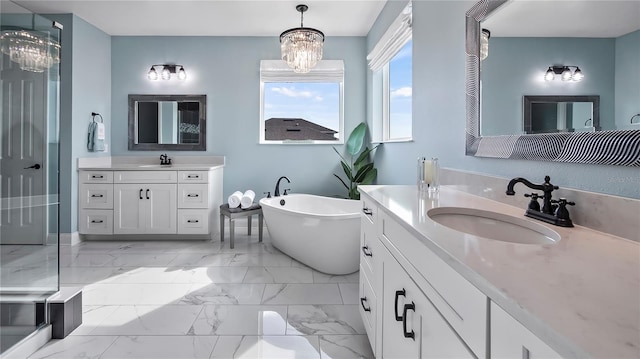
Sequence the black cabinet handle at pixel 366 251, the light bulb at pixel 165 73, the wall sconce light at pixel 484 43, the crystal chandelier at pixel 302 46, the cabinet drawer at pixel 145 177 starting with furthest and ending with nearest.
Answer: the light bulb at pixel 165 73
the cabinet drawer at pixel 145 177
the crystal chandelier at pixel 302 46
the black cabinet handle at pixel 366 251
the wall sconce light at pixel 484 43

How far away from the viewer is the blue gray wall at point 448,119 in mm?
954

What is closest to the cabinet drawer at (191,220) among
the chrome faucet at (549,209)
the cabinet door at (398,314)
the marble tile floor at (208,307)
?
the marble tile floor at (208,307)

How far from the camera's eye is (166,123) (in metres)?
4.11

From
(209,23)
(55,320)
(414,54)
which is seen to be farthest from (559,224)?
(209,23)

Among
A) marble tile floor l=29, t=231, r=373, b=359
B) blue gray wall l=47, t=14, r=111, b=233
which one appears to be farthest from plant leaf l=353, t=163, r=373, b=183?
blue gray wall l=47, t=14, r=111, b=233

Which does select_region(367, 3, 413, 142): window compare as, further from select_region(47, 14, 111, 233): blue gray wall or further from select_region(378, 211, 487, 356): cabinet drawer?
select_region(47, 14, 111, 233): blue gray wall

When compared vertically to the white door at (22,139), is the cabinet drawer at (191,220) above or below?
below

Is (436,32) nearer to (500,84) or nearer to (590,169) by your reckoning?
(500,84)

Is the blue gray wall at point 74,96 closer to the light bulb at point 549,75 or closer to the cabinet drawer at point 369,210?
the cabinet drawer at point 369,210

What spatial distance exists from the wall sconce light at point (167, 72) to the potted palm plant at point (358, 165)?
90.5 inches

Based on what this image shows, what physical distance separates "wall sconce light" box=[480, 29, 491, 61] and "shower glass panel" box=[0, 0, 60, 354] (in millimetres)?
2635

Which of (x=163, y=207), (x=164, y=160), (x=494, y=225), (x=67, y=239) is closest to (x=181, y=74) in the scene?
(x=164, y=160)

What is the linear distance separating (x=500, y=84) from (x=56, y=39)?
2.73 m

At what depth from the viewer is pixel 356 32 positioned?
3904 millimetres
